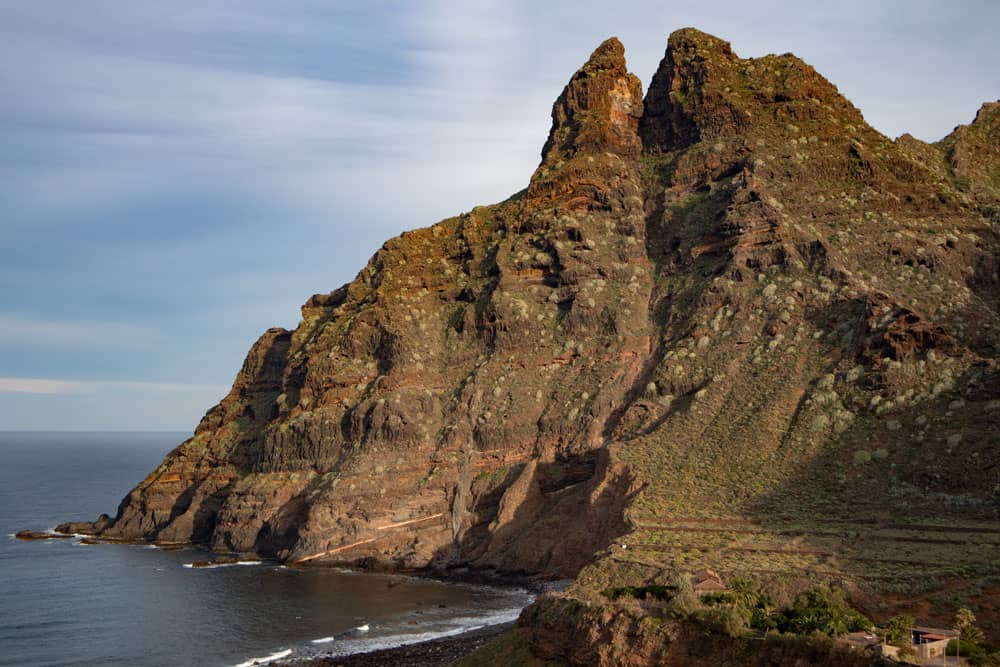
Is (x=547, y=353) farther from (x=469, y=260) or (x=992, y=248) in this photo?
(x=992, y=248)

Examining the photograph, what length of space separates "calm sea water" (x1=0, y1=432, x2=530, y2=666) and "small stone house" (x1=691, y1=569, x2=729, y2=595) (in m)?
19.5

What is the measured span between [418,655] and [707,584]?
18.8 m

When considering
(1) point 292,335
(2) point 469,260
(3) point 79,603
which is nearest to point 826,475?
(2) point 469,260

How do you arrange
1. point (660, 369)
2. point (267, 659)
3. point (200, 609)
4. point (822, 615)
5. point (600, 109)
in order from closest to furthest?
1. point (822, 615)
2. point (267, 659)
3. point (200, 609)
4. point (660, 369)
5. point (600, 109)

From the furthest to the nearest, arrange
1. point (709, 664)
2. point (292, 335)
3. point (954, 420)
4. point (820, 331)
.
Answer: point (292, 335)
point (820, 331)
point (954, 420)
point (709, 664)

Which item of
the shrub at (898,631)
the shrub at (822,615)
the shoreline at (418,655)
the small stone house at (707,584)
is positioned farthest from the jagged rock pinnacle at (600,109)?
the shrub at (898,631)

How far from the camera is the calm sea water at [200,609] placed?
184 feet

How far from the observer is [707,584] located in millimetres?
43906

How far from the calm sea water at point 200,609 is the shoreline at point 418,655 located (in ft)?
5.46

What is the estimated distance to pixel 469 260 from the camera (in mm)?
97812

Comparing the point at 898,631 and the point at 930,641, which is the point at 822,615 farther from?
the point at 930,641

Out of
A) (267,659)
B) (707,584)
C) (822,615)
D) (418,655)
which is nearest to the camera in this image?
(822,615)

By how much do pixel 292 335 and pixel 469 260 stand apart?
77.8 ft

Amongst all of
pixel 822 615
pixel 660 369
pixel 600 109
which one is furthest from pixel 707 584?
pixel 600 109
